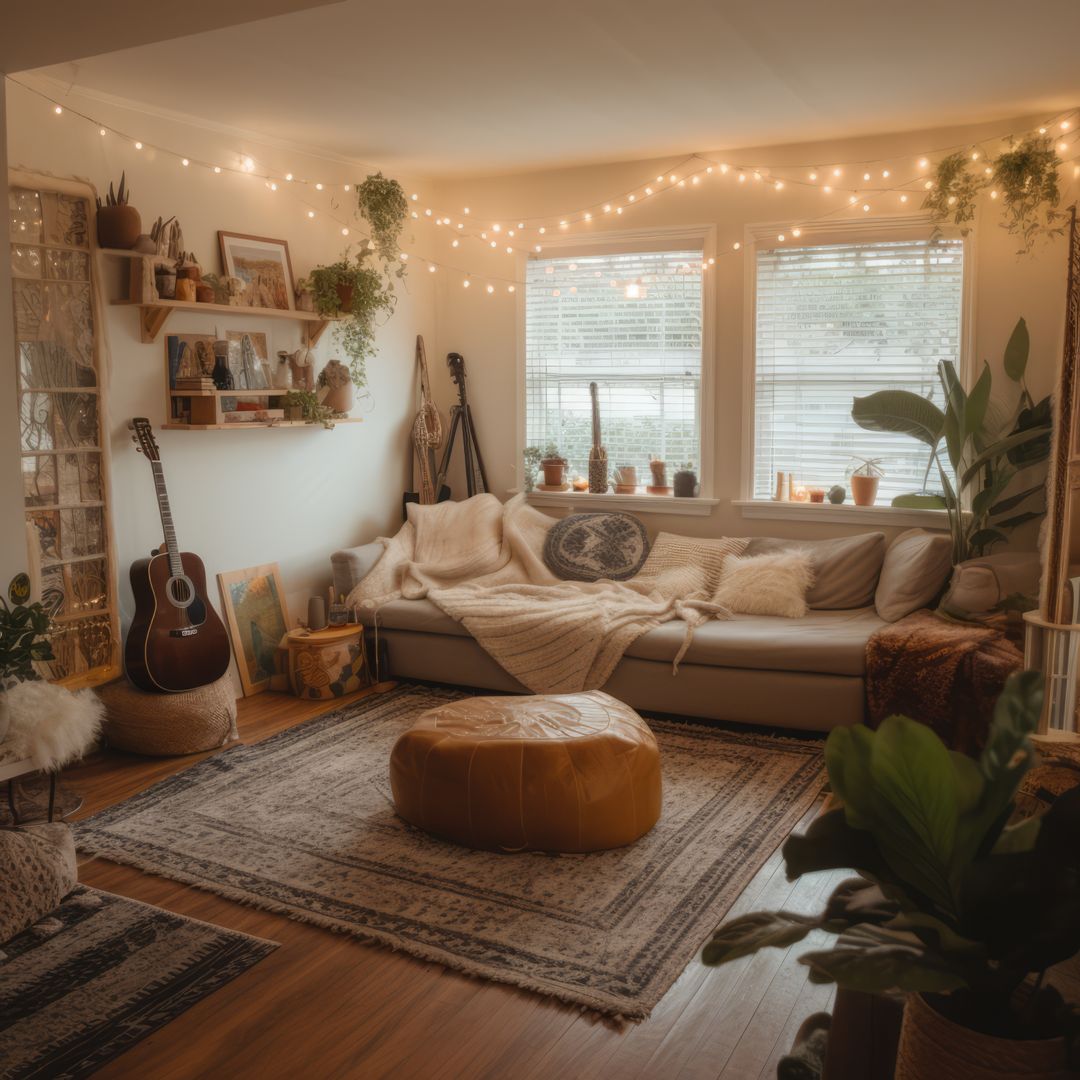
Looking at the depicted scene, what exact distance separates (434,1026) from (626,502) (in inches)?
148

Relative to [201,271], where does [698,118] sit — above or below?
above

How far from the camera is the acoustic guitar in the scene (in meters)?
4.19

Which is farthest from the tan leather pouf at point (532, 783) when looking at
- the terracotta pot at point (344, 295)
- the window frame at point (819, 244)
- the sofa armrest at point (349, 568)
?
the terracotta pot at point (344, 295)

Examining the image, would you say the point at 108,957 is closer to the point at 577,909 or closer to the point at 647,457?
the point at 577,909

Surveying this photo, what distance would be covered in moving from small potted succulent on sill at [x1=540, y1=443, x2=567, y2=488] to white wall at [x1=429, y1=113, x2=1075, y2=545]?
0.65 ft

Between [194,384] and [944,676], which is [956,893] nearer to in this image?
[944,676]

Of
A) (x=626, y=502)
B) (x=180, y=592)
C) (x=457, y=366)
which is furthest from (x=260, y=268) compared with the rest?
(x=626, y=502)

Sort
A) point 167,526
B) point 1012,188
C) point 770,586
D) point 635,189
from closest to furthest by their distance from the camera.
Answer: point 167,526
point 1012,188
point 770,586
point 635,189

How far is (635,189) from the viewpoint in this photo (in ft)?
18.7

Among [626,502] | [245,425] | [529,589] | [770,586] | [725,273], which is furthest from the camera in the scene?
[626,502]

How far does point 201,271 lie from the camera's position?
15.3 feet

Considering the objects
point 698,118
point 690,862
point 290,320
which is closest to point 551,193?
point 698,118

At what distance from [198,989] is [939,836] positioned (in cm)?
224

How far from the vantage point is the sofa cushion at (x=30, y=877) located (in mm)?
2791
